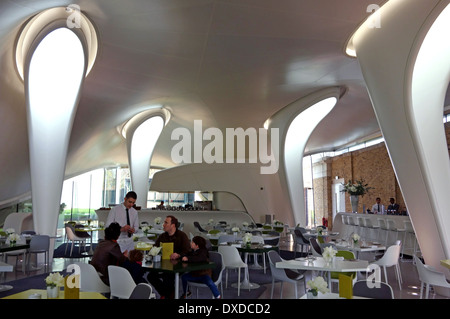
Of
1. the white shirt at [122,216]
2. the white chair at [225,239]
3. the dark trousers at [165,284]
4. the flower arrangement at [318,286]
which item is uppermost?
the white shirt at [122,216]

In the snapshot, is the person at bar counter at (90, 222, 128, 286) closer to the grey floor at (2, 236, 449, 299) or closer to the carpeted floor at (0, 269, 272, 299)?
the carpeted floor at (0, 269, 272, 299)

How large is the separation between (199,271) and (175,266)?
623 mm

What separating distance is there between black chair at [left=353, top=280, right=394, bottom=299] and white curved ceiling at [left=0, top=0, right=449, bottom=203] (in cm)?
510

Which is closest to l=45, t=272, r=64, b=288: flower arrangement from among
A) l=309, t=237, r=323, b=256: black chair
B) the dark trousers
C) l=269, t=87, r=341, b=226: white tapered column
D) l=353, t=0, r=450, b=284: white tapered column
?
the dark trousers

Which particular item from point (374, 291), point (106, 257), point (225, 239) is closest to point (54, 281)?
point (106, 257)

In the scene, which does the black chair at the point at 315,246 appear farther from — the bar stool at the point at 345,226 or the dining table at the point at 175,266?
the bar stool at the point at 345,226

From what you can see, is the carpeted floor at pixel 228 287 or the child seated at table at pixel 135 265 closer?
the child seated at table at pixel 135 265

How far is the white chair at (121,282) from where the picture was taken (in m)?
3.50

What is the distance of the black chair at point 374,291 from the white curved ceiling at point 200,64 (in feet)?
16.7

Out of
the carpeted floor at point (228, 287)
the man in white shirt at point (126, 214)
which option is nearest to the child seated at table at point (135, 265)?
the man in white shirt at point (126, 214)

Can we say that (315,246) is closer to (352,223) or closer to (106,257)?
(106,257)

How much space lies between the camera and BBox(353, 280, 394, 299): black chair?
3.06m

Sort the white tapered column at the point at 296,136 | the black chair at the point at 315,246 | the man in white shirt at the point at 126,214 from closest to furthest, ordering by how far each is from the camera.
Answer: the man in white shirt at the point at 126,214 → the black chair at the point at 315,246 → the white tapered column at the point at 296,136

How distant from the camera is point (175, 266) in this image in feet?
13.5
